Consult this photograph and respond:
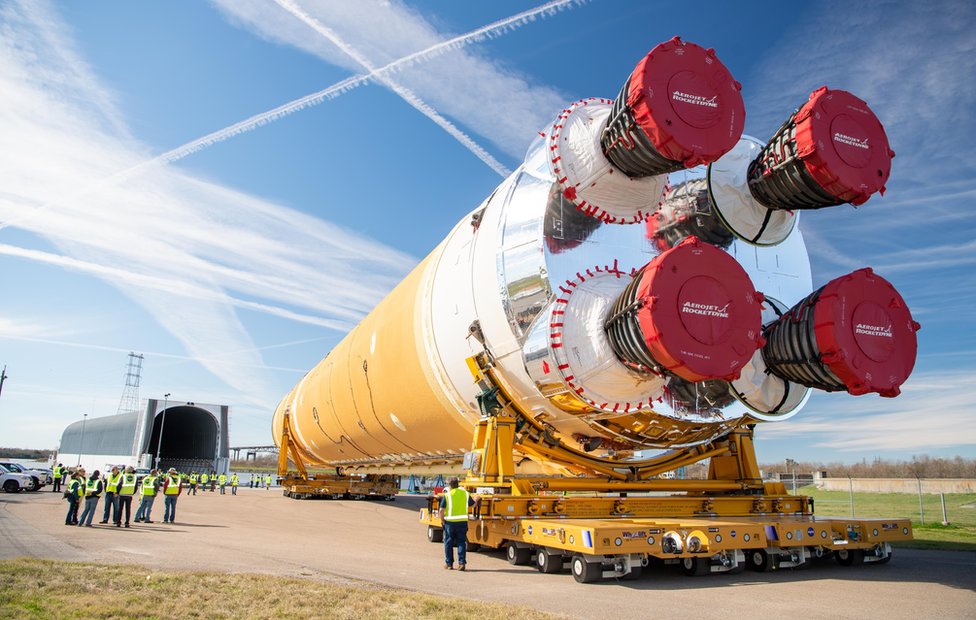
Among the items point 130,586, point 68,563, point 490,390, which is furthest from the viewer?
point 490,390

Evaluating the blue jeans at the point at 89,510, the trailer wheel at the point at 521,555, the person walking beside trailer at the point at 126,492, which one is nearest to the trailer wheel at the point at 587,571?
the trailer wheel at the point at 521,555

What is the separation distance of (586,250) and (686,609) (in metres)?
3.54

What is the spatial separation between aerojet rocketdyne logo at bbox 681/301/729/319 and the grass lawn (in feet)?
9.04

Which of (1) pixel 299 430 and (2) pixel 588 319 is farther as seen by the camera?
(1) pixel 299 430

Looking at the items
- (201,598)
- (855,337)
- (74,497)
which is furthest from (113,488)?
(855,337)

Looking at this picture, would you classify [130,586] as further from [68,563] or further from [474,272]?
[474,272]

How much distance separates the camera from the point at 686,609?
207 inches

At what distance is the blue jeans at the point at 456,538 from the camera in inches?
294

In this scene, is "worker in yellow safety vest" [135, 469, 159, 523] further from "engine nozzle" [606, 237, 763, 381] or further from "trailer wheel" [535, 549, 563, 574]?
"engine nozzle" [606, 237, 763, 381]

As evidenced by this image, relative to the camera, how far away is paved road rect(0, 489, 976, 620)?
5.35 metres

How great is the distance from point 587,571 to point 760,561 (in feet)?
7.63

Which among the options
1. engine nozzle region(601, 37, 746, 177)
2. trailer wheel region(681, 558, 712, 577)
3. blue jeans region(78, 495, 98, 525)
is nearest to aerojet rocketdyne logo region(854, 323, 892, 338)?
engine nozzle region(601, 37, 746, 177)

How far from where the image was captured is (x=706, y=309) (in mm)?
5730

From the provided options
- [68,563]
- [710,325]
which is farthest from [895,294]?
[68,563]
